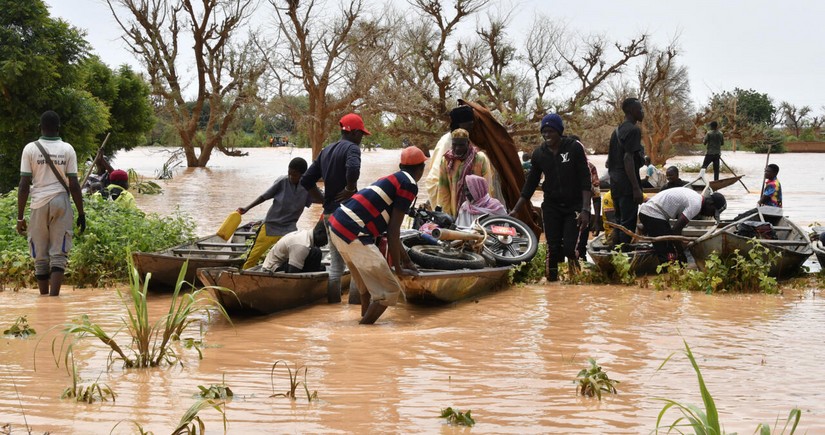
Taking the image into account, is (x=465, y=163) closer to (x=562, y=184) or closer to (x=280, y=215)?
(x=562, y=184)

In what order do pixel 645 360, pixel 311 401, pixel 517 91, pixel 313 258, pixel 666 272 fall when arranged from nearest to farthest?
pixel 311 401 < pixel 645 360 < pixel 313 258 < pixel 666 272 < pixel 517 91

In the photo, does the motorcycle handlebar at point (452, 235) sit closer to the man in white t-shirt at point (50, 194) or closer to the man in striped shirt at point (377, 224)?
the man in striped shirt at point (377, 224)

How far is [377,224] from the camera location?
7.75 meters

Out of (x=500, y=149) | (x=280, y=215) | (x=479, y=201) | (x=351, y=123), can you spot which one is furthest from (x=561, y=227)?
(x=280, y=215)

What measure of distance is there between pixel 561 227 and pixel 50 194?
5.05m

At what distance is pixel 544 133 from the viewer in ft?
34.1

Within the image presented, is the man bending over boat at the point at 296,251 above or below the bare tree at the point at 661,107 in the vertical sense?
below

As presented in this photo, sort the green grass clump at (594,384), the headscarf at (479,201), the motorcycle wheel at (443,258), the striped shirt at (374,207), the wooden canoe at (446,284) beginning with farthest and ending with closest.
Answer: the headscarf at (479,201) → the motorcycle wheel at (443,258) → the wooden canoe at (446,284) → the striped shirt at (374,207) → the green grass clump at (594,384)

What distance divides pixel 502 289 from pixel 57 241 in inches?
172

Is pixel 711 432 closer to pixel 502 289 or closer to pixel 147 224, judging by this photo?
pixel 502 289

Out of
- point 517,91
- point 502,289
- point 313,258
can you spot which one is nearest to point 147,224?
point 313,258

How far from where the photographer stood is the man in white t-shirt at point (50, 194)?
30.8ft

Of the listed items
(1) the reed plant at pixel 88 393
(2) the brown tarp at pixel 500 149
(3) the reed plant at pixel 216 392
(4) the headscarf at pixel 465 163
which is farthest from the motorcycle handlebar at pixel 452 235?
(1) the reed plant at pixel 88 393

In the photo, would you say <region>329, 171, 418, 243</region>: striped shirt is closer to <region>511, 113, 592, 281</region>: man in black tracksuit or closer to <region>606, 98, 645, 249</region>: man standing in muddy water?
<region>511, 113, 592, 281</region>: man in black tracksuit
